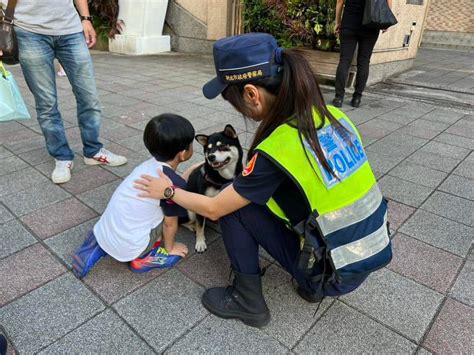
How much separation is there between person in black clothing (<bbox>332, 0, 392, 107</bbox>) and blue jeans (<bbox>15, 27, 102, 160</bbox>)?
Result: 12.3 feet

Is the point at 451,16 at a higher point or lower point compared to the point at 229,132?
higher

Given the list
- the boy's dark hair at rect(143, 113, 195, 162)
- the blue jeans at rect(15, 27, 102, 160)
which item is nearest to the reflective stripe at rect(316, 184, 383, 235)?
the boy's dark hair at rect(143, 113, 195, 162)

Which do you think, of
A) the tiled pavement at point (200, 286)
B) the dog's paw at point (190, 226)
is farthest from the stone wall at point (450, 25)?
the dog's paw at point (190, 226)

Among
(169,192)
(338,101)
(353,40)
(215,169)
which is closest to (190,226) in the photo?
(215,169)

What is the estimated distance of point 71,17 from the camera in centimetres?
293

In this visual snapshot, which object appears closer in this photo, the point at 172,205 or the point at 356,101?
the point at 172,205

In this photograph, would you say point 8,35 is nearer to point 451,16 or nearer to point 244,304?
point 244,304

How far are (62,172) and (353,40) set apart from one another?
4.43 meters

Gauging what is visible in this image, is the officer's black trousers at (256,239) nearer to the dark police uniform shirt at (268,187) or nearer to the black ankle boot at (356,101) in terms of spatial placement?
the dark police uniform shirt at (268,187)

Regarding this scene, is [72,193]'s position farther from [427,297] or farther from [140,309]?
[427,297]

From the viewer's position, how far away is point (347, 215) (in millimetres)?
1520

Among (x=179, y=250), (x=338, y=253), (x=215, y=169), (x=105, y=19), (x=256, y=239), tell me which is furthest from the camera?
(x=105, y=19)

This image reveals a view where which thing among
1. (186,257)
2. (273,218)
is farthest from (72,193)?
(273,218)

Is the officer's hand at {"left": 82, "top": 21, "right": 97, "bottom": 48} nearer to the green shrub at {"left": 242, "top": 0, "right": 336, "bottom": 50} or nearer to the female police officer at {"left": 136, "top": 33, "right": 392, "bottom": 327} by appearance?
the female police officer at {"left": 136, "top": 33, "right": 392, "bottom": 327}
